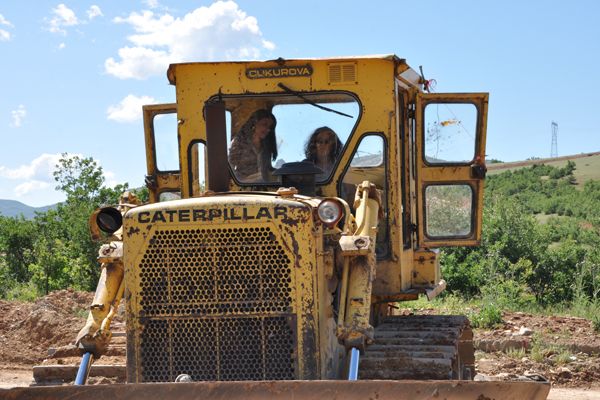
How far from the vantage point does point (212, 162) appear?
654cm

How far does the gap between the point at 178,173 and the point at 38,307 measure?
26.5ft

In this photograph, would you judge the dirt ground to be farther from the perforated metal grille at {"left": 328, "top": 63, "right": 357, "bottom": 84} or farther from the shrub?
the perforated metal grille at {"left": 328, "top": 63, "right": 357, "bottom": 84}

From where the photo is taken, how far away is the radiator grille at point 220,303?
18.9 feet

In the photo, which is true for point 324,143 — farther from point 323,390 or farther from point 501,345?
point 501,345

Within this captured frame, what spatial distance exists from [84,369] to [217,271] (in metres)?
1.10

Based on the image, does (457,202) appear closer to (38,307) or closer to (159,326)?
(159,326)

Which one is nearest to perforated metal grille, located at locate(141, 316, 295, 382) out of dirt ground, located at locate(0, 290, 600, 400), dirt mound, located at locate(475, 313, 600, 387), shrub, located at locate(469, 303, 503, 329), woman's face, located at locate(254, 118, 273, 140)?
woman's face, located at locate(254, 118, 273, 140)

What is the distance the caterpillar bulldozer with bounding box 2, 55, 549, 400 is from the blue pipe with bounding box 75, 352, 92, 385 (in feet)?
0.10

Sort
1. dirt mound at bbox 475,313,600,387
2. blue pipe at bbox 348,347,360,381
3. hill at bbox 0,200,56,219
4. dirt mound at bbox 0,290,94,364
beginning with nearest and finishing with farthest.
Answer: blue pipe at bbox 348,347,360,381 → dirt mound at bbox 475,313,600,387 → dirt mound at bbox 0,290,94,364 → hill at bbox 0,200,56,219

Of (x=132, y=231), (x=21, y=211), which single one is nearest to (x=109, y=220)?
(x=132, y=231)

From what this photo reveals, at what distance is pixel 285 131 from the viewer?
775cm

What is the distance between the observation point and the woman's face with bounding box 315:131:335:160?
765cm

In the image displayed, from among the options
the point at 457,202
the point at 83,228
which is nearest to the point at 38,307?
the point at 83,228

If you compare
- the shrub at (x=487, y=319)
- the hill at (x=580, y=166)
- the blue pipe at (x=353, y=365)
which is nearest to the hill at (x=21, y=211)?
the shrub at (x=487, y=319)
